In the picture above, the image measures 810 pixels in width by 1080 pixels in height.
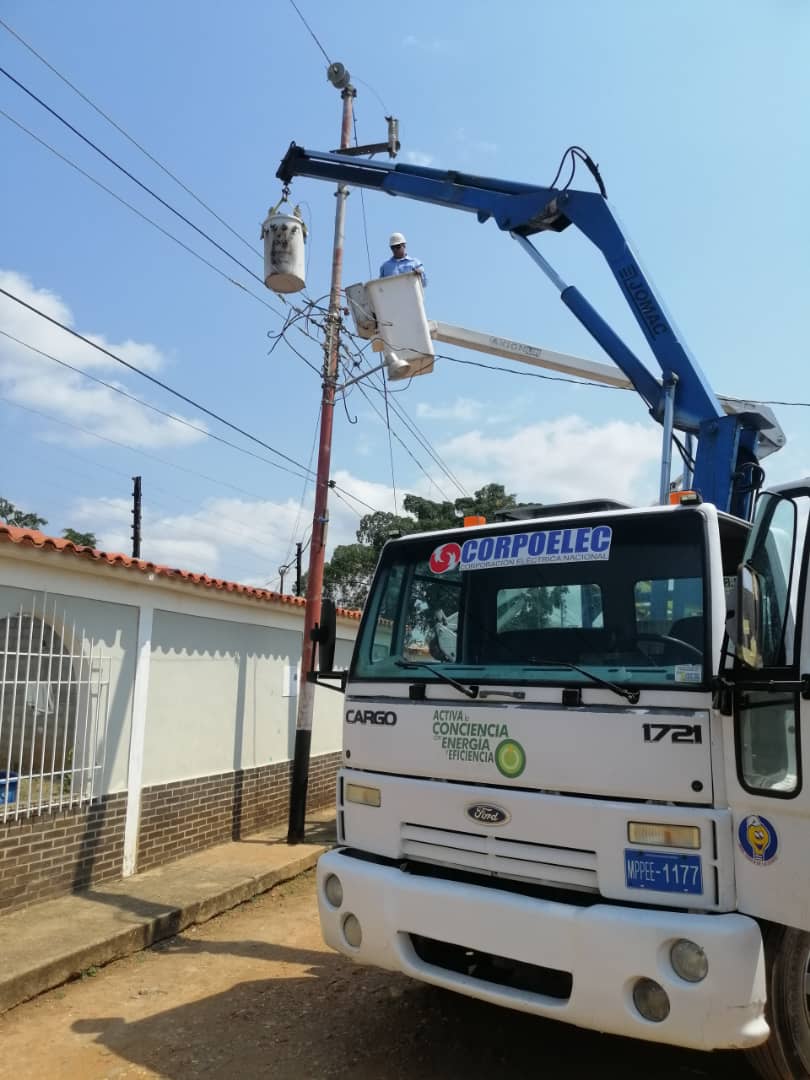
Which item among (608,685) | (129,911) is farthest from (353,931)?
(129,911)

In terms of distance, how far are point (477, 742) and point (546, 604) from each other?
0.70 m

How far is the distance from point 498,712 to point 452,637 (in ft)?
2.20

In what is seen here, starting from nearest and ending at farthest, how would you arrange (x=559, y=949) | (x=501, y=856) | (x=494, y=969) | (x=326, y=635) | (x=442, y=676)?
(x=559, y=949), (x=501, y=856), (x=494, y=969), (x=442, y=676), (x=326, y=635)

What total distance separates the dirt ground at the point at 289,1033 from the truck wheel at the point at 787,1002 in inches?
27.2

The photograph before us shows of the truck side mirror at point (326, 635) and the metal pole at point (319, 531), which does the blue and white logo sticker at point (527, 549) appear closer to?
the truck side mirror at point (326, 635)

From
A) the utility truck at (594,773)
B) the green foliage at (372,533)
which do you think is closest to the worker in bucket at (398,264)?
the utility truck at (594,773)

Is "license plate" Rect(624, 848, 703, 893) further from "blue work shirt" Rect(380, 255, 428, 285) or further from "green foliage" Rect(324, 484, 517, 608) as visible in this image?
"green foliage" Rect(324, 484, 517, 608)

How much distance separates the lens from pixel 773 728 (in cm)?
308

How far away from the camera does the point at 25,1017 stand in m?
4.58

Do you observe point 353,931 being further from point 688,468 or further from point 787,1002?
point 688,468

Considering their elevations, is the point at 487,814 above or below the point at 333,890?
above

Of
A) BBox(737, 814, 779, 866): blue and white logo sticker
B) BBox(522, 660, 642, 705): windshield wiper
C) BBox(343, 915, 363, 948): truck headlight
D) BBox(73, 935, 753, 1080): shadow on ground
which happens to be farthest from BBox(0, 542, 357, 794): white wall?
BBox(737, 814, 779, 866): blue and white logo sticker

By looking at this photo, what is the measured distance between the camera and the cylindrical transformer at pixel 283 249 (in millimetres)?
8648

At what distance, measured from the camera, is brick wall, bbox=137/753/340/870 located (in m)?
7.25
